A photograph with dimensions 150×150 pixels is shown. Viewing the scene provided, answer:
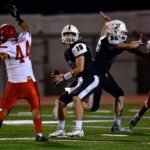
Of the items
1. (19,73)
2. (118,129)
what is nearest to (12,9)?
(19,73)

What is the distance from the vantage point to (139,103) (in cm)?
1853

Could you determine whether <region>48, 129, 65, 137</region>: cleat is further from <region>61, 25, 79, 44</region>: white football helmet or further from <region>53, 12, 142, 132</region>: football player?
<region>61, 25, 79, 44</region>: white football helmet

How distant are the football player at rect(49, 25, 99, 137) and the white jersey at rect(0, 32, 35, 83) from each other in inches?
20.6

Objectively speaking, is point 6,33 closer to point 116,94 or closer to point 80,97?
point 80,97

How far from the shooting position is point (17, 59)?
10055 mm

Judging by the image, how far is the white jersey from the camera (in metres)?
10.0

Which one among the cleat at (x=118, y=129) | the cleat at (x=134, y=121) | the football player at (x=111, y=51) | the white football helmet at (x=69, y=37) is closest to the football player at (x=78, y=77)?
the white football helmet at (x=69, y=37)

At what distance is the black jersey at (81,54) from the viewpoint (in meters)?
10.6

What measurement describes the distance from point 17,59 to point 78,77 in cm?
120

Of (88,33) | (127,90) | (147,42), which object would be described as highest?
(147,42)

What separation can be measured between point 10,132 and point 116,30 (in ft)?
7.50

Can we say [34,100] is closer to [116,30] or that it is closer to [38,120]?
[38,120]

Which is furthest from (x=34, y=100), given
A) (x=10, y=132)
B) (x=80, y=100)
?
(x=10, y=132)

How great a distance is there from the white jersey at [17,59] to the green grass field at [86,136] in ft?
2.93
